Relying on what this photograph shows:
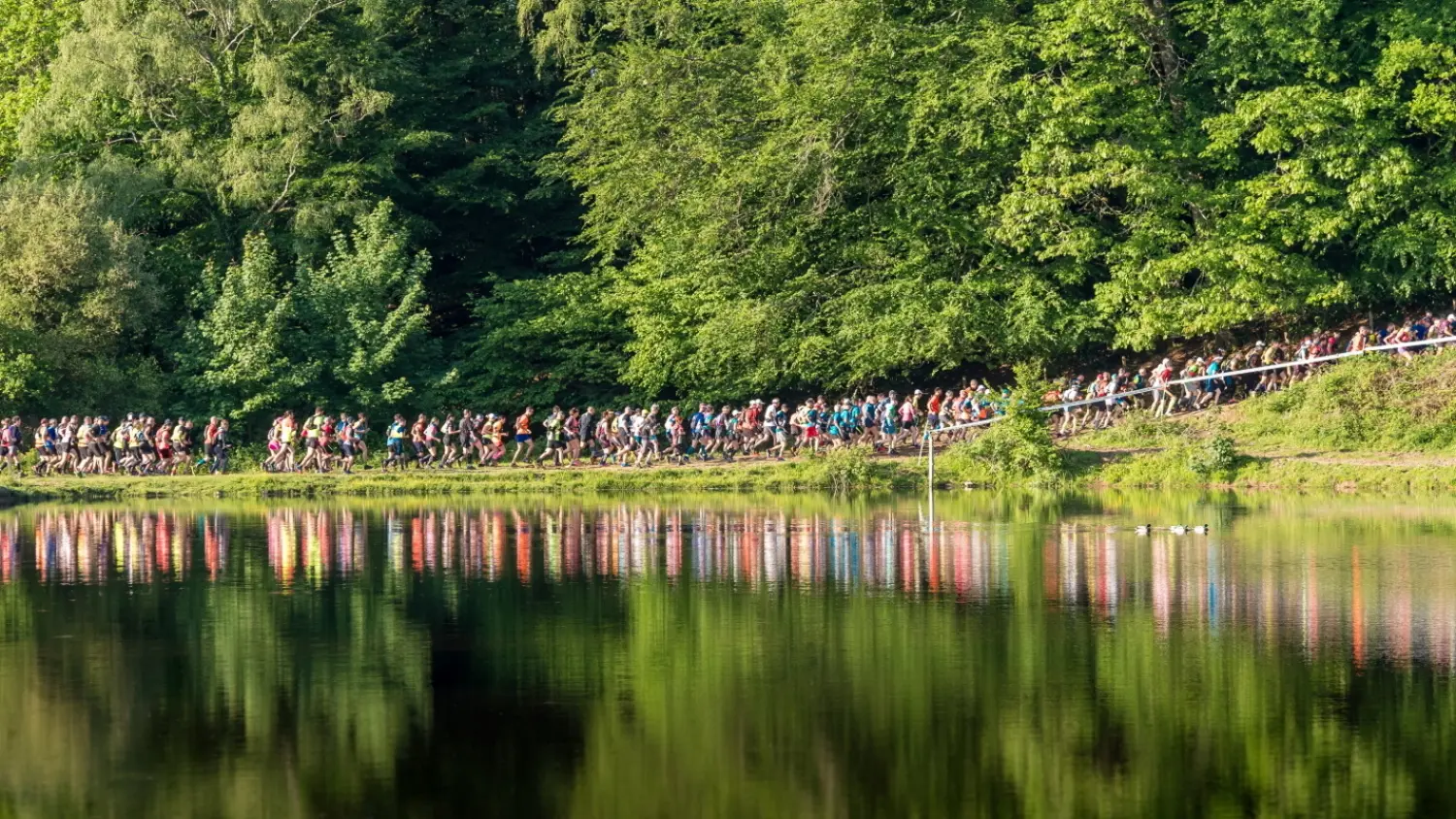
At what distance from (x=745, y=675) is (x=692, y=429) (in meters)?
35.2

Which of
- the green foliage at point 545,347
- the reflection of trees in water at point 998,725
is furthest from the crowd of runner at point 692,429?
the reflection of trees in water at point 998,725

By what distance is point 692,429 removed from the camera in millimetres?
55781

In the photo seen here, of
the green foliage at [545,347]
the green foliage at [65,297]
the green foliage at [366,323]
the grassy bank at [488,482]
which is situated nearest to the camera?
the grassy bank at [488,482]

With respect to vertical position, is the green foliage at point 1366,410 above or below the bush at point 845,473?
above

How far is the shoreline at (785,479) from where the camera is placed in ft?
146

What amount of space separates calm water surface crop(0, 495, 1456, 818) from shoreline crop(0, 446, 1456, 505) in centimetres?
957

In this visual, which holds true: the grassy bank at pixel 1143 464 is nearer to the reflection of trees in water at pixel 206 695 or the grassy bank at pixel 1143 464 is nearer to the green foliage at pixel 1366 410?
the green foliage at pixel 1366 410

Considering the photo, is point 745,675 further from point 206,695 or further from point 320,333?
point 320,333

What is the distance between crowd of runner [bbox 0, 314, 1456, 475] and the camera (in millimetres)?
52625

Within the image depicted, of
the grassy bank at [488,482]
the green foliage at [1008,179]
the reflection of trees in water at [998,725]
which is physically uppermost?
the green foliage at [1008,179]

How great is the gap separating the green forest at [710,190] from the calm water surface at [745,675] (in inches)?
834

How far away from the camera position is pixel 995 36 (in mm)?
55719

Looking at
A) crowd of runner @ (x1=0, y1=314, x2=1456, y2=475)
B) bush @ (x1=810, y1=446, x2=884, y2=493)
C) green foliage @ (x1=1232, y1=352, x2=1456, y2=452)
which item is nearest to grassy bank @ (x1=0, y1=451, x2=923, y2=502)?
bush @ (x1=810, y1=446, x2=884, y2=493)

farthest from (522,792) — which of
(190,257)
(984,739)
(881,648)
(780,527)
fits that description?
(190,257)
